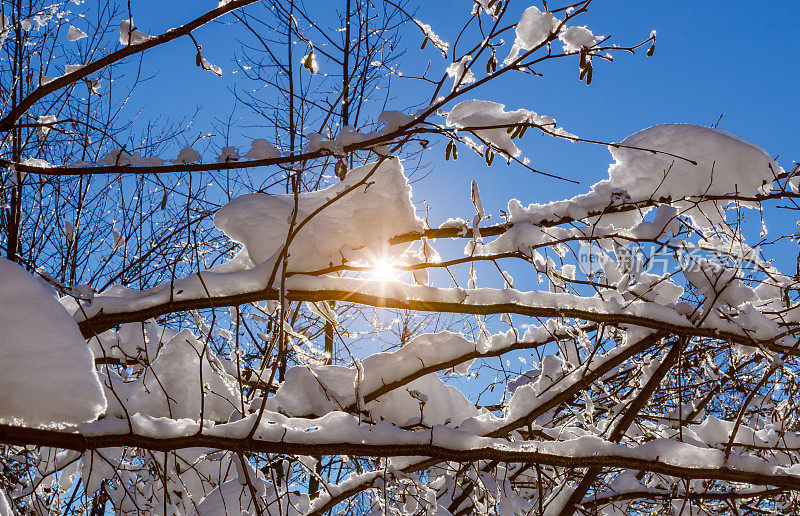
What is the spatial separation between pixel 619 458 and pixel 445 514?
1.06 meters

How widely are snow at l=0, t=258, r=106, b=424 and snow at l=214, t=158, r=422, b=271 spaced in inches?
38.1

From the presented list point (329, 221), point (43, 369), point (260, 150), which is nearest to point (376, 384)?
point (329, 221)

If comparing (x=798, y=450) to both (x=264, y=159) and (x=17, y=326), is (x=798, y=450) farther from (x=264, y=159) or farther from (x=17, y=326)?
(x=17, y=326)

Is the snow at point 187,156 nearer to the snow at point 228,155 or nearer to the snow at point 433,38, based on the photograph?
the snow at point 228,155

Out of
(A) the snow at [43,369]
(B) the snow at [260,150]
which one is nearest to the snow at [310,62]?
(B) the snow at [260,150]

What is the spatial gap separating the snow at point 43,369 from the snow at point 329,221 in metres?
0.97

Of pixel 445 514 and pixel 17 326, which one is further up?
pixel 17 326

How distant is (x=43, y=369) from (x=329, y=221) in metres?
1.26

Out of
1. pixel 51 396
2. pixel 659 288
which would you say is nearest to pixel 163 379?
pixel 51 396

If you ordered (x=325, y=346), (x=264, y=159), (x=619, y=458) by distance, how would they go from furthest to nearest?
(x=325, y=346) < (x=619, y=458) < (x=264, y=159)

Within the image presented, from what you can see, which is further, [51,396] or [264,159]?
[264,159]

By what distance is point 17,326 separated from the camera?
154 cm

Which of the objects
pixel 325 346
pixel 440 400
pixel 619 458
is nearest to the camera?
pixel 619 458

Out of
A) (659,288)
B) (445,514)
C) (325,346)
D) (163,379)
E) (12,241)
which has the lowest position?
(445,514)
